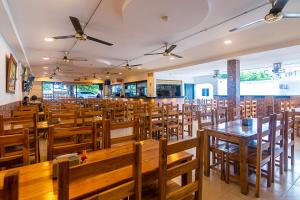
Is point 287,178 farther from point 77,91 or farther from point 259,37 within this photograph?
point 77,91

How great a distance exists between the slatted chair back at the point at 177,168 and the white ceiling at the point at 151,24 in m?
2.22

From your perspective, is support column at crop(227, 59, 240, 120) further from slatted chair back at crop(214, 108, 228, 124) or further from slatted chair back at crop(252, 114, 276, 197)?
slatted chair back at crop(252, 114, 276, 197)

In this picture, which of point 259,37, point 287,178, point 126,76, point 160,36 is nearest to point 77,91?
point 126,76

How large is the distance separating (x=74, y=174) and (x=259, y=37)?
212 inches

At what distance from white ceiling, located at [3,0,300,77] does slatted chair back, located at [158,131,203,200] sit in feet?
7.29

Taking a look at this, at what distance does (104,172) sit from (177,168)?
58cm

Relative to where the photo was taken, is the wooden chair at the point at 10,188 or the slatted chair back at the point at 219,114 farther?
the slatted chair back at the point at 219,114

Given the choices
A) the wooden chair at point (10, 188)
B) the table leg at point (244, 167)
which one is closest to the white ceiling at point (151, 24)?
the table leg at point (244, 167)

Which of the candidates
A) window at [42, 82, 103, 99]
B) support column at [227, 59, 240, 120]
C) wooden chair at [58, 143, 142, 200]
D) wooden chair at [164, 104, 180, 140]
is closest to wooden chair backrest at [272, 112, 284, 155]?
wooden chair at [58, 143, 142, 200]

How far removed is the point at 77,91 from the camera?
1673 cm

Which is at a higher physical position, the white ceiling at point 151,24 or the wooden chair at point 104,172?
the white ceiling at point 151,24

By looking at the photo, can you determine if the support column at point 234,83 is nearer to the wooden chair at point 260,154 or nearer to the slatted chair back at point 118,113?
the slatted chair back at point 118,113

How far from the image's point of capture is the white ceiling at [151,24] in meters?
2.93

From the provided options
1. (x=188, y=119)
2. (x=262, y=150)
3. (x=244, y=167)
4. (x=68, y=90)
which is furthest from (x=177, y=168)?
(x=68, y=90)
